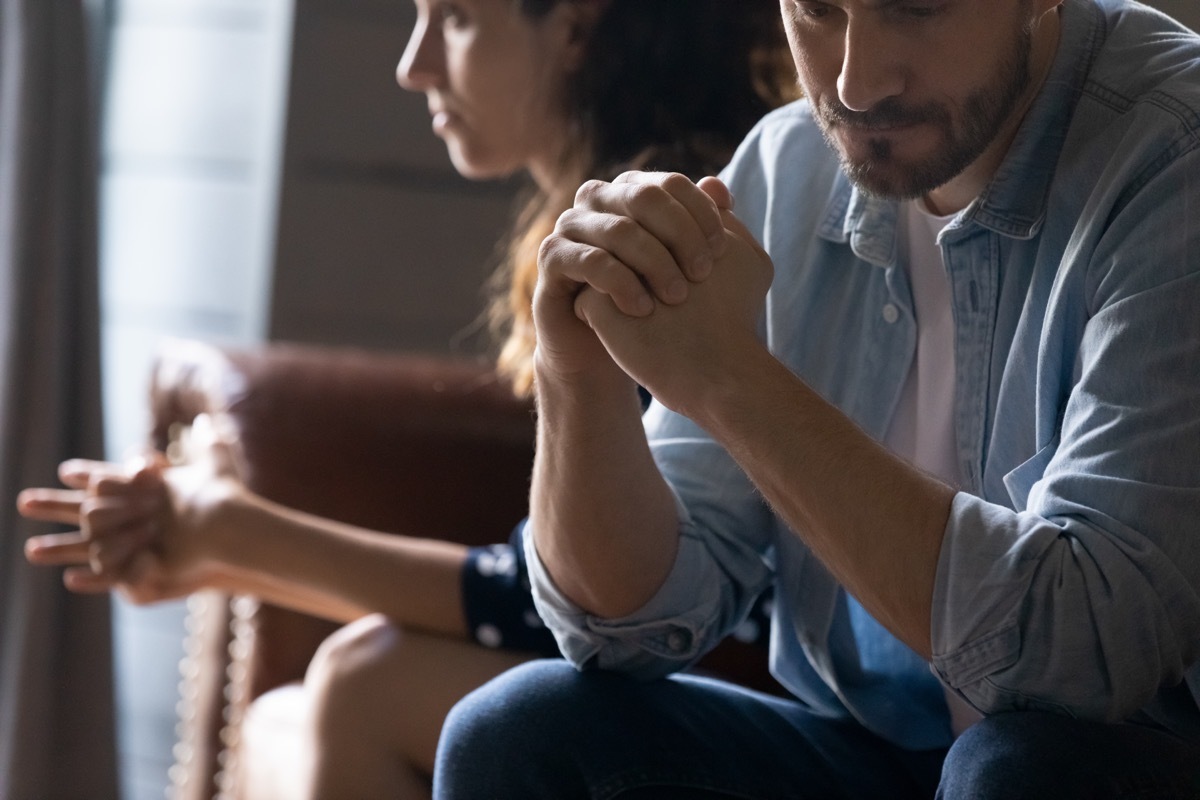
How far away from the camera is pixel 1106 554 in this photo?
76 cm

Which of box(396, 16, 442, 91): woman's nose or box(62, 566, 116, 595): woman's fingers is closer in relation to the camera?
box(62, 566, 116, 595): woman's fingers

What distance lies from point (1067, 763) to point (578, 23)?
39.3 inches

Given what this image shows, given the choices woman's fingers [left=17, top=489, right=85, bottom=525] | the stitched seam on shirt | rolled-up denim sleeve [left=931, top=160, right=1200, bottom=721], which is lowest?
woman's fingers [left=17, top=489, right=85, bottom=525]

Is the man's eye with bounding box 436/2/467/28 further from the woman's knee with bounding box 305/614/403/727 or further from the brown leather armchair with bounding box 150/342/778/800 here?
the woman's knee with bounding box 305/614/403/727

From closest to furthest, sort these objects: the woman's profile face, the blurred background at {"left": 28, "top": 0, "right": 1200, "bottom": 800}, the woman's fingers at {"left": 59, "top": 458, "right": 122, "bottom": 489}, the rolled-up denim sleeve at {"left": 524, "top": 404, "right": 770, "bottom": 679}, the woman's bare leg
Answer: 1. the rolled-up denim sleeve at {"left": 524, "top": 404, "right": 770, "bottom": 679}
2. the woman's bare leg
3. the woman's fingers at {"left": 59, "top": 458, "right": 122, "bottom": 489}
4. the woman's profile face
5. the blurred background at {"left": 28, "top": 0, "right": 1200, "bottom": 800}

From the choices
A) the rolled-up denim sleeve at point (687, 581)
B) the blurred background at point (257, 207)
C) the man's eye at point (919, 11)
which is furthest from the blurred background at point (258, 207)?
the man's eye at point (919, 11)

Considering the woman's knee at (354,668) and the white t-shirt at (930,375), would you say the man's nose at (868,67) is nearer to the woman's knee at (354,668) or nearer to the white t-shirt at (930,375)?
the white t-shirt at (930,375)

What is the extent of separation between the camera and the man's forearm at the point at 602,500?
0.96m

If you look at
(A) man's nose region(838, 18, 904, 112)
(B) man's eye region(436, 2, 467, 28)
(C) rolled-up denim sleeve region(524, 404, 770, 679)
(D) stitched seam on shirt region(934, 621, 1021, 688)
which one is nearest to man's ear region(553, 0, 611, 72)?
(B) man's eye region(436, 2, 467, 28)

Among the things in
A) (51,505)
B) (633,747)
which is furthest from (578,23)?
(633,747)

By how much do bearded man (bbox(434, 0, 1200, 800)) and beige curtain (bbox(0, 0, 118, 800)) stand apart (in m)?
1.20

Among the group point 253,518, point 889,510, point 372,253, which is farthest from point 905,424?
point 372,253

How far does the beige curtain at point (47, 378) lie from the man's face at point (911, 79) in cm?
138

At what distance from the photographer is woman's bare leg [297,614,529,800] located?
3.77 ft
